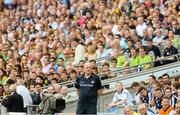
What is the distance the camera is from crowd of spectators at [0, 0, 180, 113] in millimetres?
26703

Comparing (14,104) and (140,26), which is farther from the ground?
(140,26)

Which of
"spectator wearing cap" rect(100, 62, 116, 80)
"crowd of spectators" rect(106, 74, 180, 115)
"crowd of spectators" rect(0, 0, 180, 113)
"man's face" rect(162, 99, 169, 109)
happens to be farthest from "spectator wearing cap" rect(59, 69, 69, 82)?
"man's face" rect(162, 99, 169, 109)

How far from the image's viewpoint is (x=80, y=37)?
30.2 metres

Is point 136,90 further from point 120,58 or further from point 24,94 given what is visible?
point 24,94

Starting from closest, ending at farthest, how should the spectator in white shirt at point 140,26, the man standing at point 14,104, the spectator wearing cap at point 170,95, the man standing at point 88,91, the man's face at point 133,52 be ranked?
the man standing at point 88,91 → the man standing at point 14,104 → the spectator wearing cap at point 170,95 → the man's face at point 133,52 → the spectator in white shirt at point 140,26

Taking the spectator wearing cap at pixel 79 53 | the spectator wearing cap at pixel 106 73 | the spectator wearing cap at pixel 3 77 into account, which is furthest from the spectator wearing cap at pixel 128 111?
the spectator wearing cap at pixel 79 53

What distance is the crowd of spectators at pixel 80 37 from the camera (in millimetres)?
26703

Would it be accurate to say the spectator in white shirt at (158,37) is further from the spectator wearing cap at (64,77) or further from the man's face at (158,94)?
the man's face at (158,94)

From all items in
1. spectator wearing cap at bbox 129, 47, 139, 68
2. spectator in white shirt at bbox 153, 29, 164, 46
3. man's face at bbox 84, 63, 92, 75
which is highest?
spectator in white shirt at bbox 153, 29, 164, 46

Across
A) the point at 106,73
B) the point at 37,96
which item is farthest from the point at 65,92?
the point at 106,73

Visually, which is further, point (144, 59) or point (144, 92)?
point (144, 59)

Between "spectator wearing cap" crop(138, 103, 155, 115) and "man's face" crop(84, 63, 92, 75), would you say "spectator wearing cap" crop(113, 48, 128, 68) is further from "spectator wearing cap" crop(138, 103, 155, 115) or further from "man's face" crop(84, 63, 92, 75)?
"man's face" crop(84, 63, 92, 75)

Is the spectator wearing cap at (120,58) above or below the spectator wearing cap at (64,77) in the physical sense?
above

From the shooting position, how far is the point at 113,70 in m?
26.5
